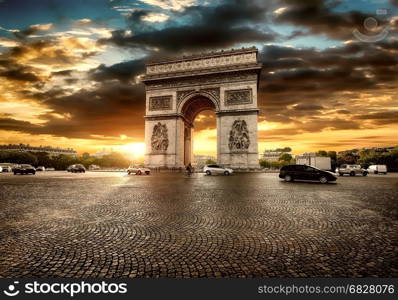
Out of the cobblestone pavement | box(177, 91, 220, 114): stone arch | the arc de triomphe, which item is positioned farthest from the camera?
box(177, 91, 220, 114): stone arch

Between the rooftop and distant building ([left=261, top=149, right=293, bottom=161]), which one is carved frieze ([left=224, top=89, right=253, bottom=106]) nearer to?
the rooftop

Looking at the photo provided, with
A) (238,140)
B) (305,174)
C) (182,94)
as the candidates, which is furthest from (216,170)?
(182,94)

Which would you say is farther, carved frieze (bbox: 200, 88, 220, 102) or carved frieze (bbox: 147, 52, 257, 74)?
carved frieze (bbox: 200, 88, 220, 102)

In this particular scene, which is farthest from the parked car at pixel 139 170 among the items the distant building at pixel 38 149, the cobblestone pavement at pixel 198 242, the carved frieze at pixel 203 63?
the distant building at pixel 38 149

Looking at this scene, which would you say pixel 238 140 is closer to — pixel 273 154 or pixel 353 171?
pixel 353 171

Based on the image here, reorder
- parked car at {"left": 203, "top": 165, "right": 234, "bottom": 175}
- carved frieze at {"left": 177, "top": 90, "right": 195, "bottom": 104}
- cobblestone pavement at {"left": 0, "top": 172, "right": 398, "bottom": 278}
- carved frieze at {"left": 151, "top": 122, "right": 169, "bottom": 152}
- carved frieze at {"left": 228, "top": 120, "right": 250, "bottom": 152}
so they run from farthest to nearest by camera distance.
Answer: carved frieze at {"left": 177, "top": 90, "right": 195, "bottom": 104} < carved frieze at {"left": 151, "top": 122, "right": 169, "bottom": 152} < carved frieze at {"left": 228, "top": 120, "right": 250, "bottom": 152} < parked car at {"left": 203, "top": 165, "right": 234, "bottom": 175} < cobblestone pavement at {"left": 0, "top": 172, "right": 398, "bottom": 278}

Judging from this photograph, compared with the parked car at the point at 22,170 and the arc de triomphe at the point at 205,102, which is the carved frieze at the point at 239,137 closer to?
the arc de triomphe at the point at 205,102

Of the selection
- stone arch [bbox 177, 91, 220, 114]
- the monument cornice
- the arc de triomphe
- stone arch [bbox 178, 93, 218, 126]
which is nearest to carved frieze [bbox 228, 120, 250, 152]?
the arc de triomphe

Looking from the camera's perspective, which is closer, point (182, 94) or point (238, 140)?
point (238, 140)
